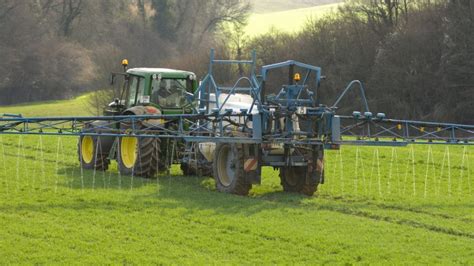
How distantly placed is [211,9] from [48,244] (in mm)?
75443

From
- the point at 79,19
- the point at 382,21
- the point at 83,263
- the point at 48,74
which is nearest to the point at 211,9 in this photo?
the point at 79,19

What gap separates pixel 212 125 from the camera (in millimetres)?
20141

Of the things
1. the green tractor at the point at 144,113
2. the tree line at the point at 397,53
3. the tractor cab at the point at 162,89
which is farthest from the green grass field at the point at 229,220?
the tree line at the point at 397,53

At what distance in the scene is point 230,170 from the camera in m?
19.3

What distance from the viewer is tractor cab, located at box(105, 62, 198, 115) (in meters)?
22.8

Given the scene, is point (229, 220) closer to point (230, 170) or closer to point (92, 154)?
point (230, 170)

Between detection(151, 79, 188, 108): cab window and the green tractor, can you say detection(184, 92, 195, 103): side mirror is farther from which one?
detection(151, 79, 188, 108): cab window

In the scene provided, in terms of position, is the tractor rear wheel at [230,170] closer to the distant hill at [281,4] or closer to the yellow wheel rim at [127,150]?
the yellow wheel rim at [127,150]

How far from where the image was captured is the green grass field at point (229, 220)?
12.9 metres

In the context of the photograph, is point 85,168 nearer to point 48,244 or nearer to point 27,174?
point 27,174

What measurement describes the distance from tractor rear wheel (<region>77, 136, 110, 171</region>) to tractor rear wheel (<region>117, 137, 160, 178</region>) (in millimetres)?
1003

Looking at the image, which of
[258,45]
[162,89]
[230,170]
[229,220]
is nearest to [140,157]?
[162,89]

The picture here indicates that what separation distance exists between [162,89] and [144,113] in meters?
1.82

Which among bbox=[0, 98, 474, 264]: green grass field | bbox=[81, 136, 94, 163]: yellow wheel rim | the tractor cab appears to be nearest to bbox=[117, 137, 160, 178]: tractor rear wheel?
bbox=[0, 98, 474, 264]: green grass field
